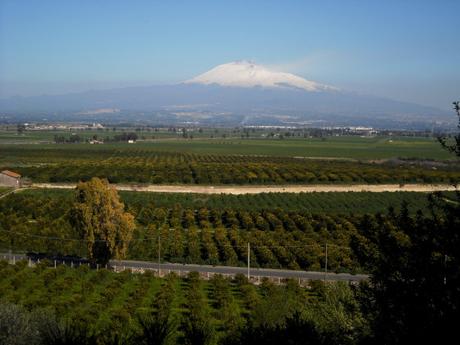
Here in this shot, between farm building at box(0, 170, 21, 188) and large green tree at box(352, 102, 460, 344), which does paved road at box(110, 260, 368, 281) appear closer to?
large green tree at box(352, 102, 460, 344)

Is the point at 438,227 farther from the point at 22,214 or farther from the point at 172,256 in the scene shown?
the point at 22,214

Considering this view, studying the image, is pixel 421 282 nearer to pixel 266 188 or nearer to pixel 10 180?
pixel 266 188

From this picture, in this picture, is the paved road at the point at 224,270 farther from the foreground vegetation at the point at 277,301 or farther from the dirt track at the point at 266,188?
the dirt track at the point at 266,188

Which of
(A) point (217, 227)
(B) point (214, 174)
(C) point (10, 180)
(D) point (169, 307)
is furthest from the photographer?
(B) point (214, 174)

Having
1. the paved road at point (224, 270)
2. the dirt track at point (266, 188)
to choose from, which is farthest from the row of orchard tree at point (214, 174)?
the paved road at point (224, 270)

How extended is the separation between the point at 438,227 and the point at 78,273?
1529 centimetres

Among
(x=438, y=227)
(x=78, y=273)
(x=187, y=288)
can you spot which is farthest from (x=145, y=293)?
(x=438, y=227)

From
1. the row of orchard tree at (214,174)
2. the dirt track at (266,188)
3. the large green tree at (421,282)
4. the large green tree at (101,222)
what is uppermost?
the large green tree at (421,282)

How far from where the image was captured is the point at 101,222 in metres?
19.5

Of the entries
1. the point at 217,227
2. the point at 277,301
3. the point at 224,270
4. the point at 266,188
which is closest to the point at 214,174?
the point at 266,188

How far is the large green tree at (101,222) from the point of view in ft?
63.6

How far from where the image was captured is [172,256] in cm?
2166

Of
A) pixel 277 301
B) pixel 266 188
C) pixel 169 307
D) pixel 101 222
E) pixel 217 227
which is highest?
pixel 101 222

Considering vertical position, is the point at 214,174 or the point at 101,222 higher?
the point at 101,222
